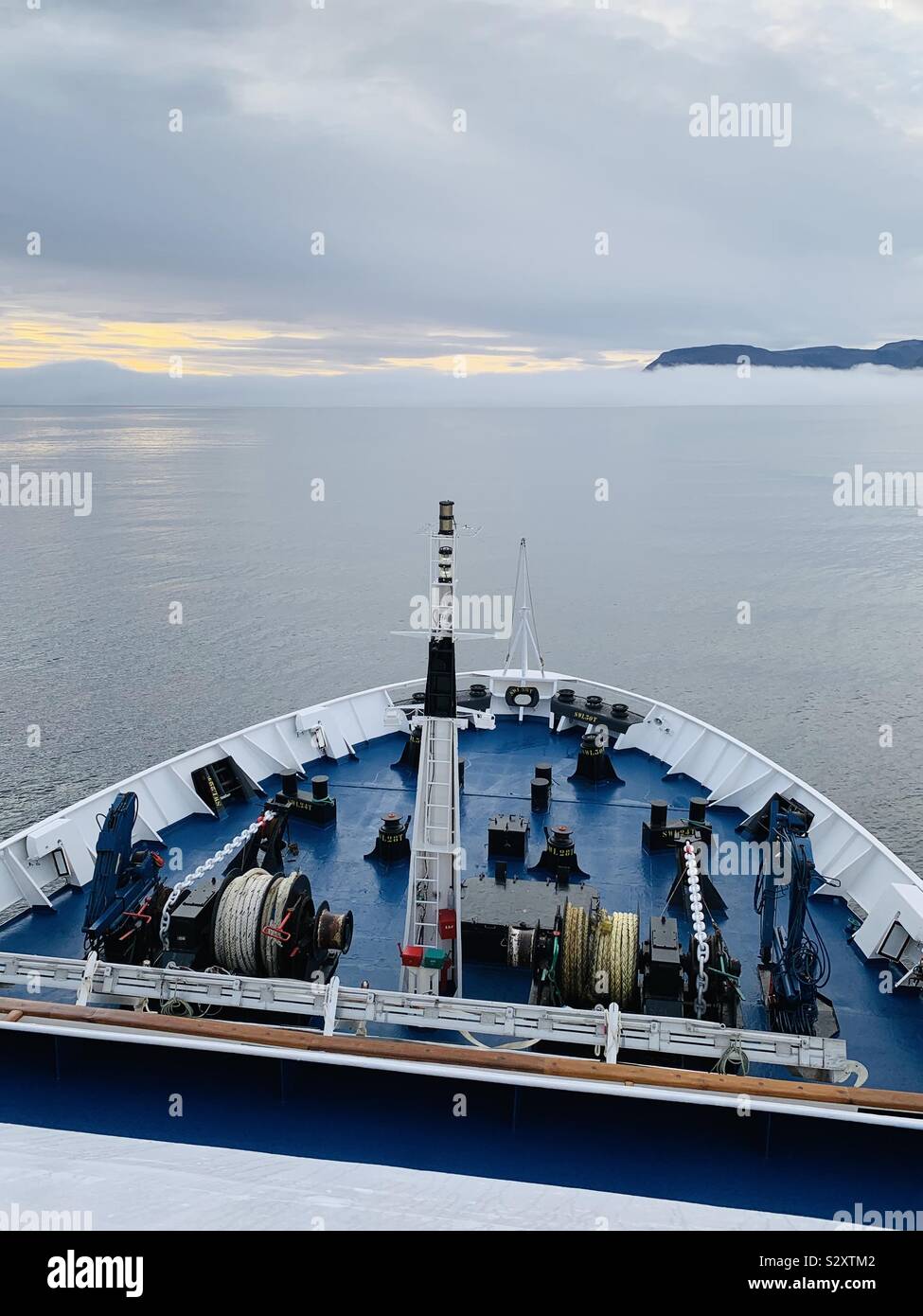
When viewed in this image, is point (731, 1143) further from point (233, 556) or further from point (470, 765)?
point (233, 556)

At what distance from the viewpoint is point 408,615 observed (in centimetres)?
5534

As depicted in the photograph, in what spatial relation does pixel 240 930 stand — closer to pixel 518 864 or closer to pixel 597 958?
pixel 597 958

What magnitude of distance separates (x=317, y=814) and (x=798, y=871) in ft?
32.0

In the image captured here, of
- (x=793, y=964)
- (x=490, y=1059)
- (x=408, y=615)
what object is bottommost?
(x=490, y=1059)

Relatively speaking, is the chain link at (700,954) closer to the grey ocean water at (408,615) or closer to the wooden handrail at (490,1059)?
the wooden handrail at (490,1059)

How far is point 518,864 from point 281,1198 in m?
10.9

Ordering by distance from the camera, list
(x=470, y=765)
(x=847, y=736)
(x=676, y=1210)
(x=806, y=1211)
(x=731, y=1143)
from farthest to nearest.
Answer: (x=847, y=736), (x=470, y=765), (x=731, y=1143), (x=806, y=1211), (x=676, y=1210)

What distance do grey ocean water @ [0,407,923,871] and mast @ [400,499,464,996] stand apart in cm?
2081

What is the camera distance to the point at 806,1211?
9.01 metres

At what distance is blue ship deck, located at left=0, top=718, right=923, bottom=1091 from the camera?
12.9 meters

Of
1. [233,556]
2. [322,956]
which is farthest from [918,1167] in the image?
[233,556]

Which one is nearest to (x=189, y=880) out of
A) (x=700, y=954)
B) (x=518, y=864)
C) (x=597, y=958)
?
(x=518, y=864)

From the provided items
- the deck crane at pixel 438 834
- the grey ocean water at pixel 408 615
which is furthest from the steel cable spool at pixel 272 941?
the grey ocean water at pixel 408 615

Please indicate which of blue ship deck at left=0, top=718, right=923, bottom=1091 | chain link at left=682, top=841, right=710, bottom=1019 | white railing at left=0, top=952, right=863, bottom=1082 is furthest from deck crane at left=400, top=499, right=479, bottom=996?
chain link at left=682, top=841, right=710, bottom=1019
